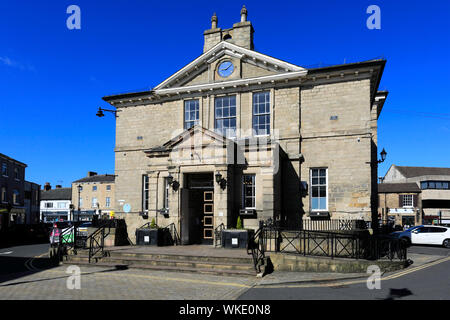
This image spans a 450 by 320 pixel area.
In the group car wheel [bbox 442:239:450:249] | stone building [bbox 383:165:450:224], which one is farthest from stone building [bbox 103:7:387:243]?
stone building [bbox 383:165:450:224]

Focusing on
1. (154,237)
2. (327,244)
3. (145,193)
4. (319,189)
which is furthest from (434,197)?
(154,237)

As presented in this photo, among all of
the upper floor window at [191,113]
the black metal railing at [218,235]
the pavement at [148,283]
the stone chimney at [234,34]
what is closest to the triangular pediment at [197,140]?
the upper floor window at [191,113]

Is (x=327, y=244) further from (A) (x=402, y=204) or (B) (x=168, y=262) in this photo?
(A) (x=402, y=204)

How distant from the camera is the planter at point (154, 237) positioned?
16.1 m

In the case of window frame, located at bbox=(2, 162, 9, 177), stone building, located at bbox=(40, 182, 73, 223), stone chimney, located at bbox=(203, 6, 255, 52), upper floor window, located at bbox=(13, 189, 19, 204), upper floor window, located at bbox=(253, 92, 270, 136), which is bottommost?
stone building, located at bbox=(40, 182, 73, 223)

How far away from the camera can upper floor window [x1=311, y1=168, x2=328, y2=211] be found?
17172mm

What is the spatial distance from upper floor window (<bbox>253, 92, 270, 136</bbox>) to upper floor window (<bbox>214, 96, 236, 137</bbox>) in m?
1.17

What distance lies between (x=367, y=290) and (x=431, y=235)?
1669cm

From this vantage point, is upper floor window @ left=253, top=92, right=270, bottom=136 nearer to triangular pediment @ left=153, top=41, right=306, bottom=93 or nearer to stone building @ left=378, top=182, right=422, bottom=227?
triangular pediment @ left=153, top=41, right=306, bottom=93

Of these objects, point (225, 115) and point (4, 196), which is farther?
point (4, 196)

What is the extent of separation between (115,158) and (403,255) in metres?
16.1

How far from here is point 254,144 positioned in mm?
15898

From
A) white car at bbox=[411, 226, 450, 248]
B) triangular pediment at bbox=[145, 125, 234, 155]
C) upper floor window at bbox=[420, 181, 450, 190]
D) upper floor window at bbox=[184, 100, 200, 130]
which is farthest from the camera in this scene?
upper floor window at bbox=[420, 181, 450, 190]

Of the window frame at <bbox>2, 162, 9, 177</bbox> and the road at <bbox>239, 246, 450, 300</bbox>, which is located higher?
the window frame at <bbox>2, 162, 9, 177</bbox>
